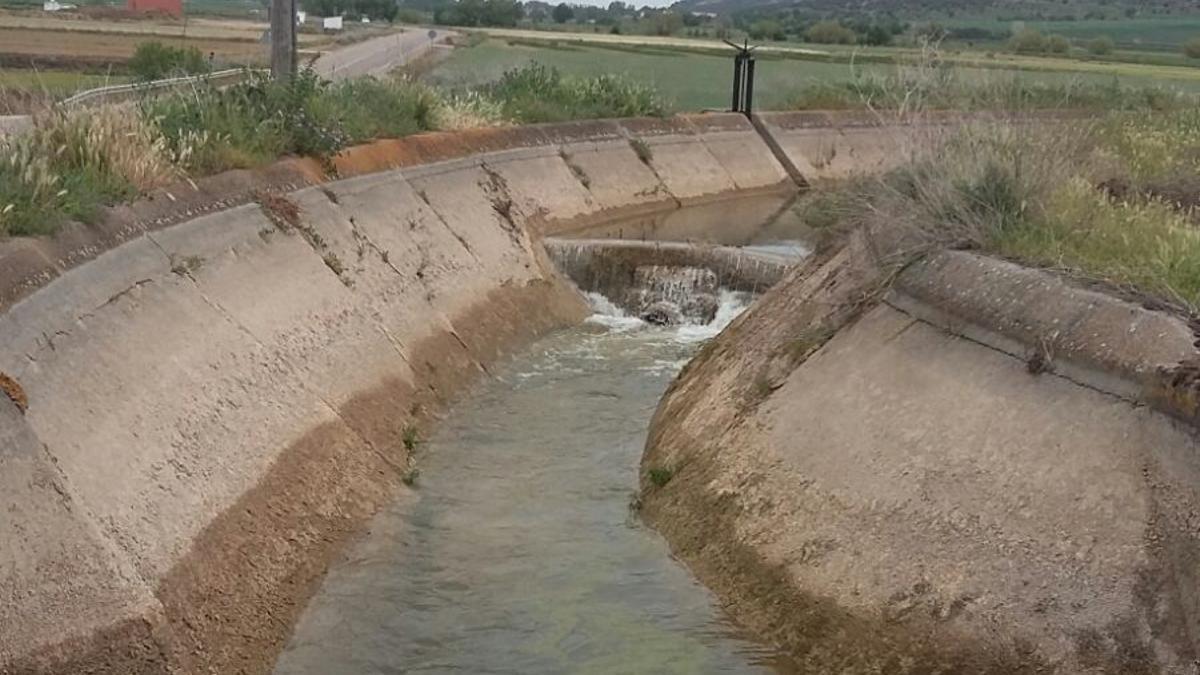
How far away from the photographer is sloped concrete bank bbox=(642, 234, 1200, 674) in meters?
7.32

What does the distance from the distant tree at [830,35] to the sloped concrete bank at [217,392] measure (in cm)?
7451

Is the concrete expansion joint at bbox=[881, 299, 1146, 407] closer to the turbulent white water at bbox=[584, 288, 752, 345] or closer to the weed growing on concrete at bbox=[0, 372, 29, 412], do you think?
the weed growing on concrete at bbox=[0, 372, 29, 412]

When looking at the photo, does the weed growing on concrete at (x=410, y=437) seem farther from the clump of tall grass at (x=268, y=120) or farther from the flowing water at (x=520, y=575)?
the clump of tall grass at (x=268, y=120)

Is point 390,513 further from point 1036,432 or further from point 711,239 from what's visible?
point 711,239

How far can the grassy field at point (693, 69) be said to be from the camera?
40000 millimetres

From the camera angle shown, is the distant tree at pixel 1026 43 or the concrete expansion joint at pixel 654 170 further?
the distant tree at pixel 1026 43

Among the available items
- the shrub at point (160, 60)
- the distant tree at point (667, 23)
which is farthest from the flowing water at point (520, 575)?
the distant tree at point (667, 23)

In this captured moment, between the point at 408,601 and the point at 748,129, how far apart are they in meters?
26.0

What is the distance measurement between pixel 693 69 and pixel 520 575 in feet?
173

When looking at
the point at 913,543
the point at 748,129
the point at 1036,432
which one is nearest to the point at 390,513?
the point at 913,543

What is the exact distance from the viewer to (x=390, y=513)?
11.0 m

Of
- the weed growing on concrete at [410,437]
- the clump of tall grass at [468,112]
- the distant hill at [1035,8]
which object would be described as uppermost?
the distant hill at [1035,8]

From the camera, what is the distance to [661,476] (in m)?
11.3

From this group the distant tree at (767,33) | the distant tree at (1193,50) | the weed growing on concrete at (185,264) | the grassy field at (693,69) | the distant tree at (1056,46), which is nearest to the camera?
the weed growing on concrete at (185,264)
